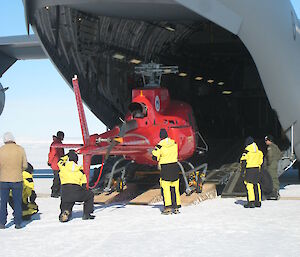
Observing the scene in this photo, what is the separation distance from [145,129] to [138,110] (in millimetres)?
591

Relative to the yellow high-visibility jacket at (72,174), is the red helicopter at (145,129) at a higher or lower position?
higher

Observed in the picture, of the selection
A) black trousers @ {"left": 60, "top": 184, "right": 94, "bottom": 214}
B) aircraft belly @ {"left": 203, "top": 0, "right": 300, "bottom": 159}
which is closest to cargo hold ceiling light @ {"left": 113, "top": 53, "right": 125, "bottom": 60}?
aircraft belly @ {"left": 203, "top": 0, "right": 300, "bottom": 159}

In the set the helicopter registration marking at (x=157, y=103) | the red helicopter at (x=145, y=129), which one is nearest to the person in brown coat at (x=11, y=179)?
the red helicopter at (x=145, y=129)

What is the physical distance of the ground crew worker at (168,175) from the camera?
11594 millimetres

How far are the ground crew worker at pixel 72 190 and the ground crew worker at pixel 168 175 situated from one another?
1660mm

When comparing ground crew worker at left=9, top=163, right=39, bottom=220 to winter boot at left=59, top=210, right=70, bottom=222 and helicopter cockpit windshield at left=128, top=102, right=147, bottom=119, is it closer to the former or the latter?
winter boot at left=59, top=210, right=70, bottom=222

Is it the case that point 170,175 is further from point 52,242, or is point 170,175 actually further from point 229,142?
point 229,142

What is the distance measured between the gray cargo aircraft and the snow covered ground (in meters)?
3.90

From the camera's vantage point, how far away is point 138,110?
14.4 m

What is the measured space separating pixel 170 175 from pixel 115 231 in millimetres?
2438

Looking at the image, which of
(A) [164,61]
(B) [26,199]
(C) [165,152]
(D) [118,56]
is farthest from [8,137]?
(A) [164,61]

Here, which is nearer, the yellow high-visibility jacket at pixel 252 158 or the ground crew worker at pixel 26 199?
the ground crew worker at pixel 26 199

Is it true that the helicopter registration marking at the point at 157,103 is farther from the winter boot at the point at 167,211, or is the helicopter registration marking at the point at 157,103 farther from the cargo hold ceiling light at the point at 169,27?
the winter boot at the point at 167,211

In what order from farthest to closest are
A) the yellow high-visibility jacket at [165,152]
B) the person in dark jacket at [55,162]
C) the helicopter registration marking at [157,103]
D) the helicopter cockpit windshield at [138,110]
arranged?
1. the person in dark jacket at [55,162]
2. the helicopter registration marking at [157,103]
3. the helicopter cockpit windshield at [138,110]
4. the yellow high-visibility jacket at [165,152]
